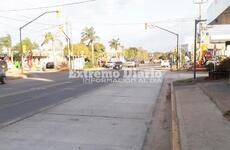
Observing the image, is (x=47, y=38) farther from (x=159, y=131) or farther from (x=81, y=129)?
(x=159, y=131)

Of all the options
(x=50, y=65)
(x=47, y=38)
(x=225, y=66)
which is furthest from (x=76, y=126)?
(x=47, y=38)

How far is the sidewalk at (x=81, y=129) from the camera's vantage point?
9.07 meters

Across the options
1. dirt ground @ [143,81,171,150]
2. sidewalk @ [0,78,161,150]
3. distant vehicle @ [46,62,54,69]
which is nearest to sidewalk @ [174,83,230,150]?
dirt ground @ [143,81,171,150]

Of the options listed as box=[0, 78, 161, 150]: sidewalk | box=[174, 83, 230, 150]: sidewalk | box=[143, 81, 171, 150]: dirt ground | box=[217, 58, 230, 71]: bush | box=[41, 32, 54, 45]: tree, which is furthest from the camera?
box=[41, 32, 54, 45]: tree

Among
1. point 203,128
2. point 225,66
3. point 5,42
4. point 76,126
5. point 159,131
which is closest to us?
point 203,128

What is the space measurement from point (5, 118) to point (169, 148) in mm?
6058

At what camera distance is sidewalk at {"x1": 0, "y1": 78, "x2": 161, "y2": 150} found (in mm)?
9070

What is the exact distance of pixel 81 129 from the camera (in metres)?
11.0

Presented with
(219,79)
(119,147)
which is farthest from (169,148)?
(219,79)

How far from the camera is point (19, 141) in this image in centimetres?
936

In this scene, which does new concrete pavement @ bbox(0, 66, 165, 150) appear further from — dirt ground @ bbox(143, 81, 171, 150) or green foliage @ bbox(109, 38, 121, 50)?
green foliage @ bbox(109, 38, 121, 50)

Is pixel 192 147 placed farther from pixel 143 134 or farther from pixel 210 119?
pixel 210 119

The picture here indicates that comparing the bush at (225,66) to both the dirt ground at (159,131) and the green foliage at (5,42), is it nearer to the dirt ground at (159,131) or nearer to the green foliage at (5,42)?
the dirt ground at (159,131)

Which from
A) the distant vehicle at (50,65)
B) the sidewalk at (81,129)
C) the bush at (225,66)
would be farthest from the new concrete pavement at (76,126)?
the distant vehicle at (50,65)
